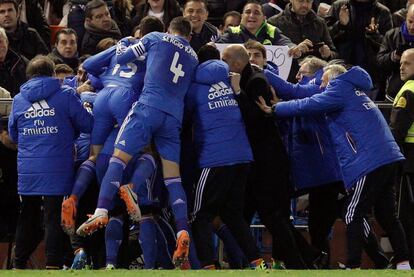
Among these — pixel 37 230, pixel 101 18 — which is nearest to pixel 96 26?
pixel 101 18

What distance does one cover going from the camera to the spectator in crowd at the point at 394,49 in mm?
16969

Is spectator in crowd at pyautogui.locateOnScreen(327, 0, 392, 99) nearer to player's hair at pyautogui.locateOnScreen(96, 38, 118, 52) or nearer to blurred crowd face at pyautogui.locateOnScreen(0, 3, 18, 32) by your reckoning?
player's hair at pyautogui.locateOnScreen(96, 38, 118, 52)

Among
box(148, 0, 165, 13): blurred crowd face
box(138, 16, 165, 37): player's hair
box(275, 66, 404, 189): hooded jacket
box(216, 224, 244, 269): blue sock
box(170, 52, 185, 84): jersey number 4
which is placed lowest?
box(216, 224, 244, 269): blue sock

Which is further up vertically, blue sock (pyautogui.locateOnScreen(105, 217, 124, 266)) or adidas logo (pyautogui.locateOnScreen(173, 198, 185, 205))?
adidas logo (pyautogui.locateOnScreen(173, 198, 185, 205))

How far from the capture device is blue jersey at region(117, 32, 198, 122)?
47.0ft

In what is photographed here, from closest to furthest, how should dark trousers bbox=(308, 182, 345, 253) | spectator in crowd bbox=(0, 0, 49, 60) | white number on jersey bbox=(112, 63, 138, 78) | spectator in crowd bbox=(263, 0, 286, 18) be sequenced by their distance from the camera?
white number on jersey bbox=(112, 63, 138, 78), dark trousers bbox=(308, 182, 345, 253), spectator in crowd bbox=(0, 0, 49, 60), spectator in crowd bbox=(263, 0, 286, 18)

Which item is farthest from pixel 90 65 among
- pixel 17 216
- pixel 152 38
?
pixel 17 216

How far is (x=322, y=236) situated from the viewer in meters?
15.3

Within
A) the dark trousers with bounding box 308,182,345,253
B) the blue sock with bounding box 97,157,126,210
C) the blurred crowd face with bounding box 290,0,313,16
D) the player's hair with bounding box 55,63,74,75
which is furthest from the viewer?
the blurred crowd face with bounding box 290,0,313,16

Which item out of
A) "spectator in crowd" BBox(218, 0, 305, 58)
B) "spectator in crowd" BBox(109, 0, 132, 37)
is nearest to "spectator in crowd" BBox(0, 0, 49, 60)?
"spectator in crowd" BBox(109, 0, 132, 37)

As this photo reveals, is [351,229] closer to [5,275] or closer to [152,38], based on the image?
[152,38]

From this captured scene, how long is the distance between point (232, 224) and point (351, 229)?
1.14 metres

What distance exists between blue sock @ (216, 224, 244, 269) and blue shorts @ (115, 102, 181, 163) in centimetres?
99

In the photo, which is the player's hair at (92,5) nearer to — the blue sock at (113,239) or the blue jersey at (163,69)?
the blue jersey at (163,69)
